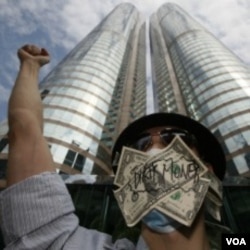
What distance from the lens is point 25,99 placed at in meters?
1.96

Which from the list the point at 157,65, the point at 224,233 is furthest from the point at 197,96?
the point at 224,233

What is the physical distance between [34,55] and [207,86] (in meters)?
36.5

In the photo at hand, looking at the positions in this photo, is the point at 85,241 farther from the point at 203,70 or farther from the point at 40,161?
the point at 203,70

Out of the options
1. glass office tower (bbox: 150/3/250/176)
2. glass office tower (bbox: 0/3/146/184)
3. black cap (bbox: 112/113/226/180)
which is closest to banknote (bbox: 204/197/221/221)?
black cap (bbox: 112/113/226/180)

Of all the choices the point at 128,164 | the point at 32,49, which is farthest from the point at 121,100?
the point at 128,164

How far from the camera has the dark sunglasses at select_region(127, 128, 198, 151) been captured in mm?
2369

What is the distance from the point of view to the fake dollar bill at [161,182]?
1.93 m

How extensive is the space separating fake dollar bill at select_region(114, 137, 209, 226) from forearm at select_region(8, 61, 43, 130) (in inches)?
25.2

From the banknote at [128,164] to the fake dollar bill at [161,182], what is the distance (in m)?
0.02

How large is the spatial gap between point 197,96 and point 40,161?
3711cm

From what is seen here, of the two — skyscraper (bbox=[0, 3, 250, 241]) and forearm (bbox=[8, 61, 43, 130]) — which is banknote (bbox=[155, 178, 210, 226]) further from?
skyscraper (bbox=[0, 3, 250, 241])

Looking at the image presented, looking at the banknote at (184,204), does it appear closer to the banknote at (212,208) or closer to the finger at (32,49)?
the banknote at (212,208)

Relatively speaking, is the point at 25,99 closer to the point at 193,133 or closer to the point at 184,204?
the point at 184,204

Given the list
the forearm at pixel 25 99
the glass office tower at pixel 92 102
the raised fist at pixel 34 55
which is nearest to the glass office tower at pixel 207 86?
the glass office tower at pixel 92 102
